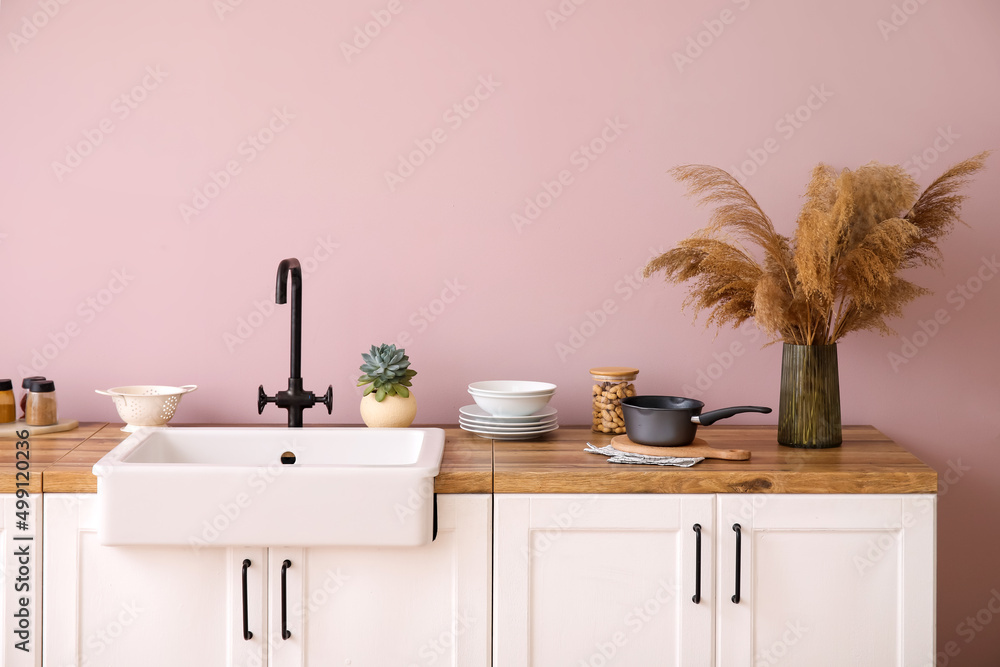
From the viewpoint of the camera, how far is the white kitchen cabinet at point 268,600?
65.5 inches

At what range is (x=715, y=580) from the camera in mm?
1690

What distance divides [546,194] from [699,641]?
119cm

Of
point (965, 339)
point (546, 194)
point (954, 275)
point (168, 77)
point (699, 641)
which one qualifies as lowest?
point (699, 641)

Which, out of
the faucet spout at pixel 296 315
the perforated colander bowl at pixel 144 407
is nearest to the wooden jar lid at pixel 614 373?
the faucet spout at pixel 296 315

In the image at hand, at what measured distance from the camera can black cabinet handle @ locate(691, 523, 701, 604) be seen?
1.67 meters

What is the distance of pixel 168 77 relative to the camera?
7.29 feet

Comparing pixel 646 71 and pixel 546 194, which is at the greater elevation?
pixel 646 71

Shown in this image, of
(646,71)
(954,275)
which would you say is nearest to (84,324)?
(646,71)

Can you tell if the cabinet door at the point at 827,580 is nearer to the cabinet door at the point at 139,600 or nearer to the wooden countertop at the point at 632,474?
the wooden countertop at the point at 632,474

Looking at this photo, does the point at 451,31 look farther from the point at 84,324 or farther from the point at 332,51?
the point at 84,324

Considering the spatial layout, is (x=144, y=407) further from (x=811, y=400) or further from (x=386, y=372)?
(x=811, y=400)

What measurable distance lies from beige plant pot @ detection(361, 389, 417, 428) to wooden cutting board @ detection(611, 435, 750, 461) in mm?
539

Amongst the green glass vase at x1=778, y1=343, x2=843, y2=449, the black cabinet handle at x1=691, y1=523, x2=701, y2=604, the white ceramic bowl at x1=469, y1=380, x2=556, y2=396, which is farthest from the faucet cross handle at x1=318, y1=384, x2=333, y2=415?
the green glass vase at x1=778, y1=343, x2=843, y2=449

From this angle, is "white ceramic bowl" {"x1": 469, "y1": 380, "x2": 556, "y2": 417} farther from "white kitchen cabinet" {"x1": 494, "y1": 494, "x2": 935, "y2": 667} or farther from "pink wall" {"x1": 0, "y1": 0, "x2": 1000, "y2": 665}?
"white kitchen cabinet" {"x1": 494, "y1": 494, "x2": 935, "y2": 667}
